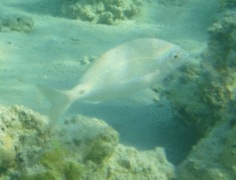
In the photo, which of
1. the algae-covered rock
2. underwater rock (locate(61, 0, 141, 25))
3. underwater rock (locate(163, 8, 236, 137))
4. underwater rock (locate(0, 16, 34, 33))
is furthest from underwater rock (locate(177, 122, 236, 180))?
underwater rock (locate(61, 0, 141, 25))

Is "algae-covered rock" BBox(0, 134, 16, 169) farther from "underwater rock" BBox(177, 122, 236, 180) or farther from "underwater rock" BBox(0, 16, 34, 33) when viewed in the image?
"underwater rock" BBox(0, 16, 34, 33)

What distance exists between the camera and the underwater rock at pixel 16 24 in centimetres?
696

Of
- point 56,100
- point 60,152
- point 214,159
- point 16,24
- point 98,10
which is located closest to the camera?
point 60,152

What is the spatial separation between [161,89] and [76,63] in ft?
4.88

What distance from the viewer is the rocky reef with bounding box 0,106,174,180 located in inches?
95.1

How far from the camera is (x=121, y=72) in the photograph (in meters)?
3.16

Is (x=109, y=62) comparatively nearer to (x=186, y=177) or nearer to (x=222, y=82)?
(x=186, y=177)

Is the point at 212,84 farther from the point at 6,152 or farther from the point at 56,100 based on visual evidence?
the point at 6,152

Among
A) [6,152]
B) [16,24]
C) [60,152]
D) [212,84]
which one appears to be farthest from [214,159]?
[16,24]

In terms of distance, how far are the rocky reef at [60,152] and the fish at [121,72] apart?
0.19 meters

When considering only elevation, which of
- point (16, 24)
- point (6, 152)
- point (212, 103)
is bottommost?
point (16, 24)

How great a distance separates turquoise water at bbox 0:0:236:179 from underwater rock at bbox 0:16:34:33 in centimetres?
2

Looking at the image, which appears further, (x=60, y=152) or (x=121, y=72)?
(x=121, y=72)

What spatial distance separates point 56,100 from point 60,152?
0.45 metres
